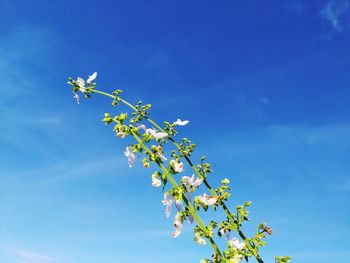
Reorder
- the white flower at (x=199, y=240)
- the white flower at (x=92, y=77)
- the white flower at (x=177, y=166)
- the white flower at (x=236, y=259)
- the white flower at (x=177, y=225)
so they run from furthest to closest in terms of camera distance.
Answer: the white flower at (x=92, y=77) < the white flower at (x=177, y=166) < the white flower at (x=177, y=225) < the white flower at (x=199, y=240) < the white flower at (x=236, y=259)

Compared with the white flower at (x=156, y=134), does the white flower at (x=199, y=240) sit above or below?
below

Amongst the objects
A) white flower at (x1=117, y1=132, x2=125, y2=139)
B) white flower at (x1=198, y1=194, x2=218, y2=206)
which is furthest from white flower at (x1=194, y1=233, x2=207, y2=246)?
white flower at (x1=117, y1=132, x2=125, y2=139)

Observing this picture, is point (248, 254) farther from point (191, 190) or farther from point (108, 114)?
point (108, 114)

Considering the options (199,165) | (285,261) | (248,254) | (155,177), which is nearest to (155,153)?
(155,177)

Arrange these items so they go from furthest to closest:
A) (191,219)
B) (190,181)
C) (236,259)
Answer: (190,181), (191,219), (236,259)

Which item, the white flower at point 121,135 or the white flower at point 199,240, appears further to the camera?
the white flower at point 121,135

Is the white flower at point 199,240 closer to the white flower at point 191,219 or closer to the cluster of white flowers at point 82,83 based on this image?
the white flower at point 191,219

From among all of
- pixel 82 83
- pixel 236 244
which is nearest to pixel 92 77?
pixel 82 83

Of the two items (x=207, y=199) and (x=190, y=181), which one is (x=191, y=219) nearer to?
(x=207, y=199)

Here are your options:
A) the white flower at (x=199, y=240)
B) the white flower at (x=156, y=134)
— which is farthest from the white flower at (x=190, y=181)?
the white flower at (x=156, y=134)

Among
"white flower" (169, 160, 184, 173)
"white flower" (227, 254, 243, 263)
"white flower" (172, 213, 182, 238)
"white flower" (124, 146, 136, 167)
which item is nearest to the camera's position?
"white flower" (227, 254, 243, 263)

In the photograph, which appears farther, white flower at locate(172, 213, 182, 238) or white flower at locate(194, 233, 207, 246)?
white flower at locate(172, 213, 182, 238)

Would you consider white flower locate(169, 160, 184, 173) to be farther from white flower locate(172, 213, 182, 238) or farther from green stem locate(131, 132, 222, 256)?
white flower locate(172, 213, 182, 238)

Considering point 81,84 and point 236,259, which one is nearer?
point 236,259
